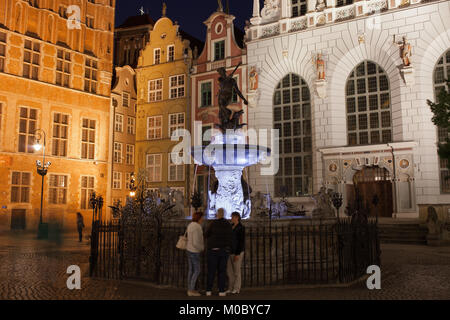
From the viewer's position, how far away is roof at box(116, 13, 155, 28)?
49.1m

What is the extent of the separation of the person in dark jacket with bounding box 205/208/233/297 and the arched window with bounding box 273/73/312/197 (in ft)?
69.9

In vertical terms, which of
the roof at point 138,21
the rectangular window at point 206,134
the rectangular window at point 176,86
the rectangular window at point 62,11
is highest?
the roof at point 138,21

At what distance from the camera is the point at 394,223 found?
21156 millimetres

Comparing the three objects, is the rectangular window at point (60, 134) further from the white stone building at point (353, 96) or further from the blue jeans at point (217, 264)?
the blue jeans at point (217, 264)

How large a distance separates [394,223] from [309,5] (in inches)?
633

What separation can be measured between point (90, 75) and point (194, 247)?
29350 millimetres

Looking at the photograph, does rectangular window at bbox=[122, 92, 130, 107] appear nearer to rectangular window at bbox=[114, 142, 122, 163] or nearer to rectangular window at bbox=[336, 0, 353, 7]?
rectangular window at bbox=[114, 142, 122, 163]

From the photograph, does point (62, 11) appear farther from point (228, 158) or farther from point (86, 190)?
point (228, 158)

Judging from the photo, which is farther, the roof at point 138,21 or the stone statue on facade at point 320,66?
the roof at point 138,21

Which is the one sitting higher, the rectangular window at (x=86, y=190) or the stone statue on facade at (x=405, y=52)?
the stone statue on facade at (x=405, y=52)

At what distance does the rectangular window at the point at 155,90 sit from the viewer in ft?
118

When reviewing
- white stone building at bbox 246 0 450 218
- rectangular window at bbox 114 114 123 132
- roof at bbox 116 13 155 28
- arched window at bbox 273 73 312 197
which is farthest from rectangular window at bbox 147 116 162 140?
roof at bbox 116 13 155 28

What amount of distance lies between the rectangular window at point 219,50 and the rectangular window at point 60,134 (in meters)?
12.3

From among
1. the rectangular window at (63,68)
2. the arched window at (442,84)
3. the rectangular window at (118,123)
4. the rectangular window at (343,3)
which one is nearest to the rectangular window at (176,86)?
the rectangular window at (118,123)
